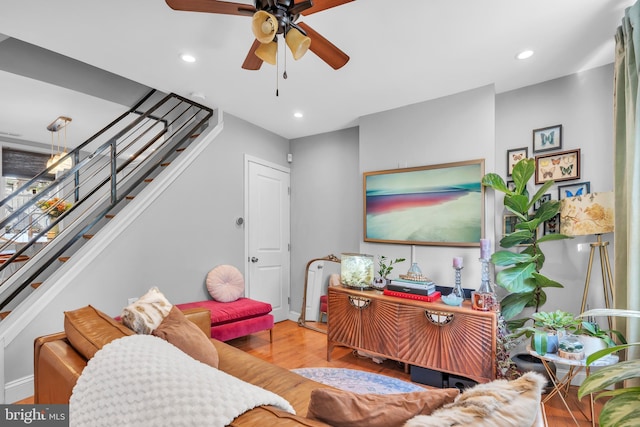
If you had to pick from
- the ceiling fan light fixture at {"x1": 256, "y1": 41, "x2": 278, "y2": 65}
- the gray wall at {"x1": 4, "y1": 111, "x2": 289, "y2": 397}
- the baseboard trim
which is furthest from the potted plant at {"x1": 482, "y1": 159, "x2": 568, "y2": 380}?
the baseboard trim

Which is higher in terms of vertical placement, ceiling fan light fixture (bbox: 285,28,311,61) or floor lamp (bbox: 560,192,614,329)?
ceiling fan light fixture (bbox: 285,28,311,61)

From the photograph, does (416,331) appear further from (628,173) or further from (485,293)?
(628,173)

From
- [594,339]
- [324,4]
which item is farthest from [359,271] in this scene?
[324,4]

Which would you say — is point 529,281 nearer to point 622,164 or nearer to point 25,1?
point 622,164

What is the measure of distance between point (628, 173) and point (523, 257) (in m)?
0.94

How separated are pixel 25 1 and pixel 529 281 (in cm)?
404

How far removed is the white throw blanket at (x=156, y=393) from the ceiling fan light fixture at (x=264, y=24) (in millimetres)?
1488

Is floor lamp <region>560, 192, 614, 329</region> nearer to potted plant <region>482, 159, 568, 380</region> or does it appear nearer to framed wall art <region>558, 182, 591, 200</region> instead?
potted plant <region>482, 159, 568, 380</region>

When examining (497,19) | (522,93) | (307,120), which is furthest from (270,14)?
(522,93)

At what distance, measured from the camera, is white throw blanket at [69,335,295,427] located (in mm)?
781

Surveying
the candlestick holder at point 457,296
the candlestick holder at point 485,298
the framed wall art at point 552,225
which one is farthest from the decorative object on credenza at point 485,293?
the framed wall art at point 552,225

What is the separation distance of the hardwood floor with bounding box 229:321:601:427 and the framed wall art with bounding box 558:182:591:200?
5.42 feet

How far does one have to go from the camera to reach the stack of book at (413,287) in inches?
104

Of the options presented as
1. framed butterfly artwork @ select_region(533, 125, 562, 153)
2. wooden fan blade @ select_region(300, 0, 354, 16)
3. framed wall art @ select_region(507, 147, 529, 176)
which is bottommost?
framed wall art @ select_region(507, 147, 529, 176)
